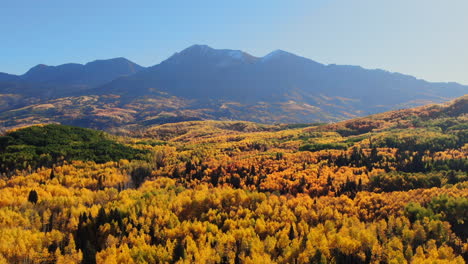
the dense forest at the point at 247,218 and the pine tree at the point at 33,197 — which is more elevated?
the pine tree at the point at 33,197

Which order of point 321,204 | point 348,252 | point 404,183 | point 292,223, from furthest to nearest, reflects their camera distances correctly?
point 404,183 → point 321,204 → point 292,223 → point 348,252

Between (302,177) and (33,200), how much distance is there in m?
137

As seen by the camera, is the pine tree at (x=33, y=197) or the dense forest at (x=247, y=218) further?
the pine tree at (x=33, y=197)

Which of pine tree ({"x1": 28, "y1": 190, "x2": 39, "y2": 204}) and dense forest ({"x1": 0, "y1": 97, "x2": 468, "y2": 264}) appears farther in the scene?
pine tree ({"x1": 28, "y1": 190, "x2": 39, "y2": 204})

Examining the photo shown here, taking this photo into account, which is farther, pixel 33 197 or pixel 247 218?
pixel 33 197

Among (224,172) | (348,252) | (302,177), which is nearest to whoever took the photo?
(348,252)

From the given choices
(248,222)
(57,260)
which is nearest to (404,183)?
(248,222)

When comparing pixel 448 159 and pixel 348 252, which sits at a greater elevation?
pixel 448 159

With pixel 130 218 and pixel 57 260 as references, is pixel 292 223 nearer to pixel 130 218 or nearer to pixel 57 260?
pixel 130 218

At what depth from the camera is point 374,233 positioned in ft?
349

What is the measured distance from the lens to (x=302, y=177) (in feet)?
582

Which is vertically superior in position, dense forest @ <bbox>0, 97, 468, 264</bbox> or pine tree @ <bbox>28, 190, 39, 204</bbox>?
pine tree @ <bbox>28, 190, 39, 204</bbox>

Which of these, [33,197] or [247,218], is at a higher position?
[33,197]

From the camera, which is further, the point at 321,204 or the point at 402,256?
the point at 321,204
